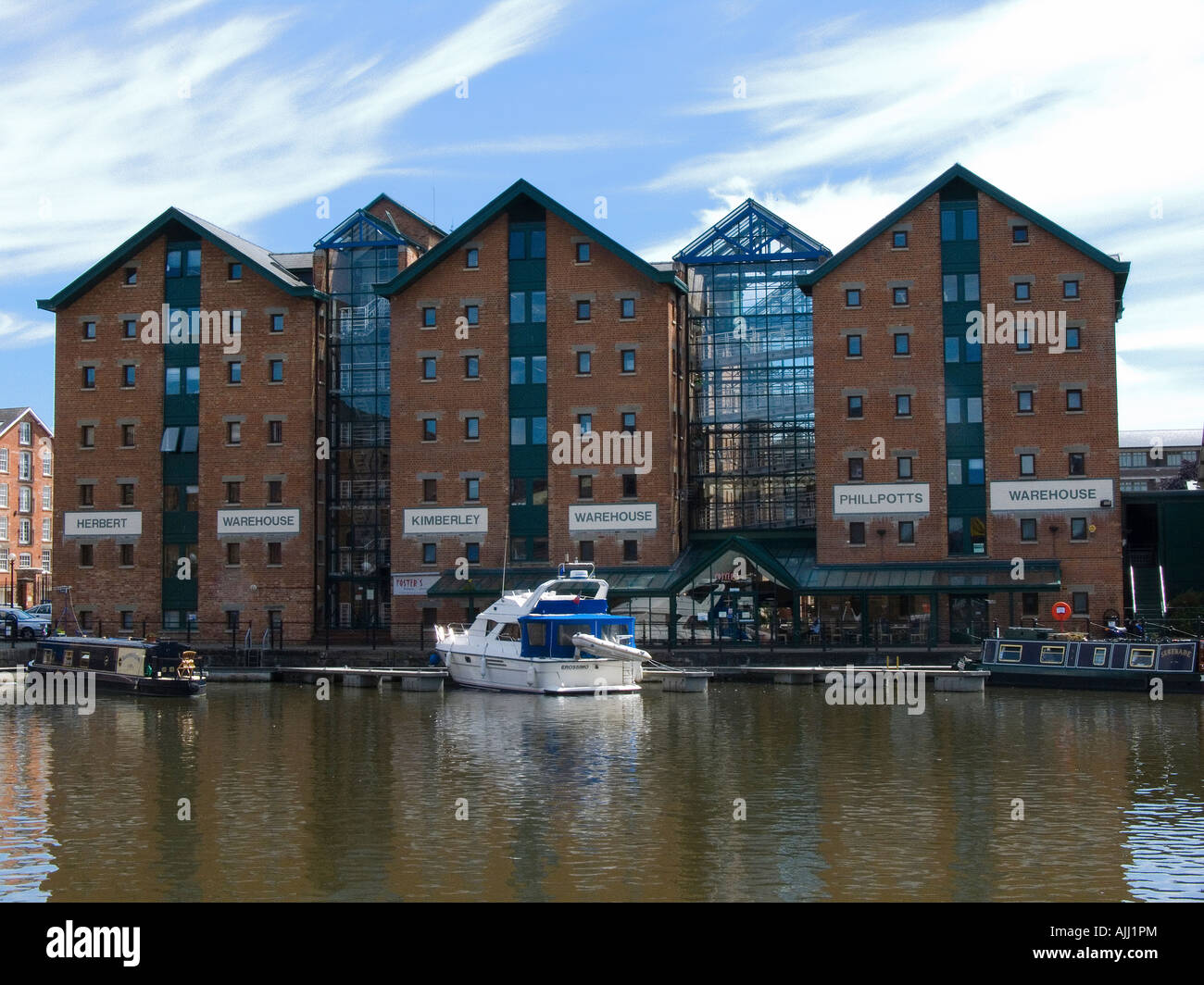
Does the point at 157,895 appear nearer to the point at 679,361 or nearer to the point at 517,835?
the point at 517,835

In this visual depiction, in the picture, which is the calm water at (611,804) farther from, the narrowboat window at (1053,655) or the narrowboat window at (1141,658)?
the narrowboat window at (1053,655)

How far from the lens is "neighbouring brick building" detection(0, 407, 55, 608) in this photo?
9969cm

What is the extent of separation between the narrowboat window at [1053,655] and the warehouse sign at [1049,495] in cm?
1110

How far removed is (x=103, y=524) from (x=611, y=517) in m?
24.8

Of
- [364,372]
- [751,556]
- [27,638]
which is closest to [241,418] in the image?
[364,372]

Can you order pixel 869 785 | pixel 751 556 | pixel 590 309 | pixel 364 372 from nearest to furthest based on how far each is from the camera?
pixel 869 785, pixel 751 556, pixel 590 309, pixel 364 372

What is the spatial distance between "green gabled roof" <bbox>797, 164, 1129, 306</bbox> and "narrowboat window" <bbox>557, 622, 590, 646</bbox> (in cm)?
2091

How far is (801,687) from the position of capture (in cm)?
5119

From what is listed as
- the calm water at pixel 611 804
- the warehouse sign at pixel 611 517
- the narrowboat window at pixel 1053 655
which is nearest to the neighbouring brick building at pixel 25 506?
the warehouse sign at pixel 611 517

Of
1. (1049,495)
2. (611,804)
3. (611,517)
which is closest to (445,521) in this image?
(611,517)

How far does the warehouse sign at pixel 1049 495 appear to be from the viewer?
195ft

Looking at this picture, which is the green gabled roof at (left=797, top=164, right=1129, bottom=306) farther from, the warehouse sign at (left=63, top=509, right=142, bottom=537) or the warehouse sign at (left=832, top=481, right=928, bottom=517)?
the warehouse sign at (left=63, top=509, right=142, bottom=537)

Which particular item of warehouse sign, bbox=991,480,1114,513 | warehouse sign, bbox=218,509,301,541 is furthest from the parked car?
warehouse sign, bbox=991,480,1114,513
